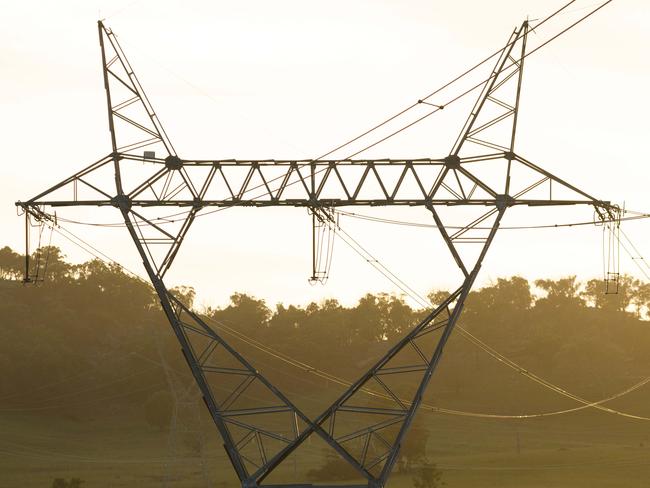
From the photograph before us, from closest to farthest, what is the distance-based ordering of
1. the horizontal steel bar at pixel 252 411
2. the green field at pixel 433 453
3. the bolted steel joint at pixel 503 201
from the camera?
the horizontal steel bar at pixel 252 411
the bolted steel joint at pixel 503 201
the green field at pixel 433 453

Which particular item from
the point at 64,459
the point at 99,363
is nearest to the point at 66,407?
the point at 99,363

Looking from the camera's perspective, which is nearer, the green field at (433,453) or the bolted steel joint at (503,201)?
the bolted steel joint at (503,201)

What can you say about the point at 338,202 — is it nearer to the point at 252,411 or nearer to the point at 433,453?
the point at 252,411

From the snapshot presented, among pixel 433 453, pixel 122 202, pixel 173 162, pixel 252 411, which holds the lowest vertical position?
pixel 433 453

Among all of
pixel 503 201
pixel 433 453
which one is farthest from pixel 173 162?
pixel 433 453

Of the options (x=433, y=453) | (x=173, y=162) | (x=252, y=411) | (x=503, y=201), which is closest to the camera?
(x=252, y=411)

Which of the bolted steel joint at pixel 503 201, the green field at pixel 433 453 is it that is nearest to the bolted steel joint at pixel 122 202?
the bolted steel joint at pixel 503 201

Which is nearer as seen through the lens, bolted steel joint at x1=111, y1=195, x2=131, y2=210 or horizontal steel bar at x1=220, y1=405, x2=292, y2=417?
horizontal steel bar at x1=220, y1=405, x2=292, y2=417

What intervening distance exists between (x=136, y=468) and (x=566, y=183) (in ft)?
288

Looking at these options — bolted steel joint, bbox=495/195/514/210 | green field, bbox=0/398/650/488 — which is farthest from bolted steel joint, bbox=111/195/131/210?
green field, bbox=0/398/650/488

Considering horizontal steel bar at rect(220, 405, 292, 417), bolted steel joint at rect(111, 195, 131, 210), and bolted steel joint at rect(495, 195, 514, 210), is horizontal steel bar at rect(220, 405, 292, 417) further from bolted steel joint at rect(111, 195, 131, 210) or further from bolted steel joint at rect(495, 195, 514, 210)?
bolted steel joint at rect(495, 195, 514, 210)

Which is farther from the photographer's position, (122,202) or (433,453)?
(433,453)

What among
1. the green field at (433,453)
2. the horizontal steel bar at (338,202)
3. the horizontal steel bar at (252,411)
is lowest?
the green field at (433,453)

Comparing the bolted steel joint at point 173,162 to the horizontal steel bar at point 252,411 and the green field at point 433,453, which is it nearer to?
the horizontal steel bar at point 252,411
